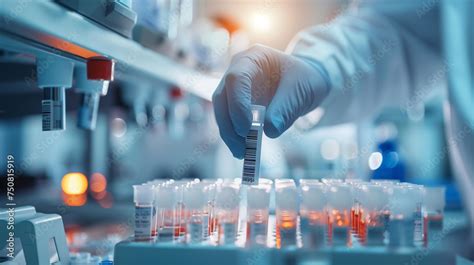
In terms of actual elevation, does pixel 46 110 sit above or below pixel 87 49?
below

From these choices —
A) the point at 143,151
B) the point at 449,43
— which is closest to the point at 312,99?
the point at 449,43

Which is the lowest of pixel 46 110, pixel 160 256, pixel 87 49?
pixel 160 256

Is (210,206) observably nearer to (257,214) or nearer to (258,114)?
(257,214)

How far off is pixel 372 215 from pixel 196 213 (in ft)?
1.02

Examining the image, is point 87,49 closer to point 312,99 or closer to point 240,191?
point 240,191

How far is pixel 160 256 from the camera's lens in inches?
29.6

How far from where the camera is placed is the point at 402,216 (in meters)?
0.82

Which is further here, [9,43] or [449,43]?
[449,43]

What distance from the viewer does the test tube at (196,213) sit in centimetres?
81

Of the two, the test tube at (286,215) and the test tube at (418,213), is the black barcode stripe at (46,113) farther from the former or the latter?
the test tube at (418,213)

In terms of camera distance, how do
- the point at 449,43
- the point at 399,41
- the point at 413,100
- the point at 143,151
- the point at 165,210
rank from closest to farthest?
the point at 165,210
the point at 449,43
the point at 399,41
the point at 413,100
the point at 143,151

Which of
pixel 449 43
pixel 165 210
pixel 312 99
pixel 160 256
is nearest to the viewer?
pixel 160 256

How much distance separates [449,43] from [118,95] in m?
1.28

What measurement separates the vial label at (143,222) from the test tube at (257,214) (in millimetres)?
175
